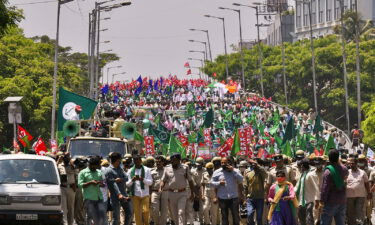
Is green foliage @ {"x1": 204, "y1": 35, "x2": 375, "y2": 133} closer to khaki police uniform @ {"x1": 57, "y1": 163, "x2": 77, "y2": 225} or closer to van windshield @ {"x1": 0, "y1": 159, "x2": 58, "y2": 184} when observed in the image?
khaki police uniform @ {"x1": 57, "y1": 163, "x2": 77, "y2": 225}

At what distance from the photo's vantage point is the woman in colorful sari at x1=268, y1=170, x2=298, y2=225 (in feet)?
67.7

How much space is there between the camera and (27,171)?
69.4 ft

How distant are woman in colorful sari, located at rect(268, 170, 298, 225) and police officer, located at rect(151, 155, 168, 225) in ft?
10.6

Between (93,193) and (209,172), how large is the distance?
234 inches

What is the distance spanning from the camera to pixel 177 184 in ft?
75.7

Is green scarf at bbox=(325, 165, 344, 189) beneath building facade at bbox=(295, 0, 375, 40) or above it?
beneath

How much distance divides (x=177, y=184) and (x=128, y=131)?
6.30 metres

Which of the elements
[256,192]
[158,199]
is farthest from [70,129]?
[256,192]

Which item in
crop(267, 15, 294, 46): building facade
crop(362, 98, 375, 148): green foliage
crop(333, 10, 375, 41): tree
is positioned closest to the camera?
crop(362, 98, 375, 148): green foliage

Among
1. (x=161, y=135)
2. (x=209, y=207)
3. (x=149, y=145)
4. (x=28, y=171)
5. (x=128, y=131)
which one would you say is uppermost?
(x=161, y=135)

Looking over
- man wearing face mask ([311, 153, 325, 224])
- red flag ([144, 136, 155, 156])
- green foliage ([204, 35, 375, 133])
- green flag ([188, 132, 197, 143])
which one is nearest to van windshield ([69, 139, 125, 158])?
man wearing face mask ([311, 153, 325, 224])

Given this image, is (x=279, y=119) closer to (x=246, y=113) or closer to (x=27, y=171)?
(x=246, y=113)

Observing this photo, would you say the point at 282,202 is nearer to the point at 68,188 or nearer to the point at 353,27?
the point at 68,188

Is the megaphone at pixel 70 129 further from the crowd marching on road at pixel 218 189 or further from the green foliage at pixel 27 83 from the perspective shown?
the green foliage at pixel 27 83
